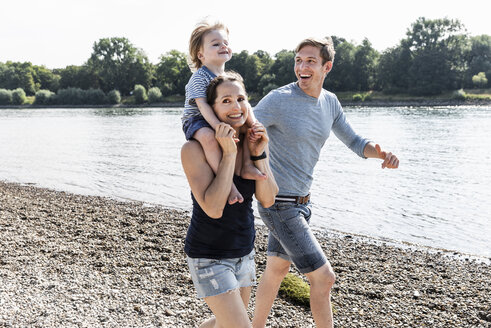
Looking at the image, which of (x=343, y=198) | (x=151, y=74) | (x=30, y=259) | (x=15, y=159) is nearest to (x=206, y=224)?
(x=30, y=259)

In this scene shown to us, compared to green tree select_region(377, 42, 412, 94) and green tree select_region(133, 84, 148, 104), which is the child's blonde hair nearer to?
green tree select_region(377, 42, 412, 94)

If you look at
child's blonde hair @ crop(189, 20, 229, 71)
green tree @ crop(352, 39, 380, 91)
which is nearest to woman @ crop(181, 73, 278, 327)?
child's blonde hair @ crop(189, 20, 229, 71)

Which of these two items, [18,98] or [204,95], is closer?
[204,95]

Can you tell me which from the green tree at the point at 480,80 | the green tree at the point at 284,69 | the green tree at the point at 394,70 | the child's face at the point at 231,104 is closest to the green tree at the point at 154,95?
the green tree at the point at 284,69

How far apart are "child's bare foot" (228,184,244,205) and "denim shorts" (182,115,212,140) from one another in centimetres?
41

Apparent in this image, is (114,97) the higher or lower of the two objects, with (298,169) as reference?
higher

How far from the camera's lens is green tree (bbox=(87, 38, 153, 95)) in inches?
4786

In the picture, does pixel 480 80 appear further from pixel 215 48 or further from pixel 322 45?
pixel 215 48

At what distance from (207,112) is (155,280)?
4385mm

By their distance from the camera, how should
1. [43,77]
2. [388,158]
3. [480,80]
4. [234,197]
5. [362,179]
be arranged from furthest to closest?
[43,77]
[480,80]
[362,179]
[388,158]
[234,197]

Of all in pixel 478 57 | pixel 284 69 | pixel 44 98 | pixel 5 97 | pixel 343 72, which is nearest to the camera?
pixel 478 57

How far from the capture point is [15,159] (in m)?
27.2

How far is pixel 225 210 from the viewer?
2.81 metres

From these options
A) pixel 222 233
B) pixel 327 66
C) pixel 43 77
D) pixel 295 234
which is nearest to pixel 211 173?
pixel 222 233
